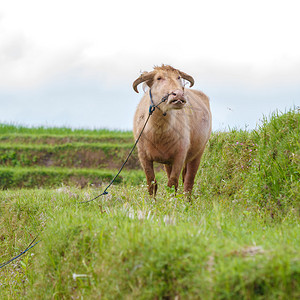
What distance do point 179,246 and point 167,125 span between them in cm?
290

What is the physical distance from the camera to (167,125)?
5.82 metres

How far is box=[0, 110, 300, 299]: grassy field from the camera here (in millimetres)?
2764

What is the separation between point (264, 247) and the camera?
302 cm

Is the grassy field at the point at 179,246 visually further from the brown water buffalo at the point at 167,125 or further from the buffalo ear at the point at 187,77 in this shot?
the buffalo ear at the point at 187,77

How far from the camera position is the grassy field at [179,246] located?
2.76 metres

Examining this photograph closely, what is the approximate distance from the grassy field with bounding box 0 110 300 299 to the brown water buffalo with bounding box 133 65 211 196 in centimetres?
58

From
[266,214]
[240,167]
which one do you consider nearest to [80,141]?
[240,167]

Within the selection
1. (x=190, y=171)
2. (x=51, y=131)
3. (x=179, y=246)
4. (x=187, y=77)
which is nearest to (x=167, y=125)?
(x=187, y=77)

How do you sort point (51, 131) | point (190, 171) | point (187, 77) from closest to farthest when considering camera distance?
point (187, 77)
point (190, 171)
point (51, 131)

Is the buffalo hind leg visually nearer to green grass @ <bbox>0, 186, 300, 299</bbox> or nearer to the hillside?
the hillside

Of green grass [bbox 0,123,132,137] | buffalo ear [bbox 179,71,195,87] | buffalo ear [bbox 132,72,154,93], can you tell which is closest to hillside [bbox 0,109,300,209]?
green grass [bbox 0,123,132,137]

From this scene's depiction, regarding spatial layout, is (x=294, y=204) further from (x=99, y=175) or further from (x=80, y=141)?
(x=80, y=141)

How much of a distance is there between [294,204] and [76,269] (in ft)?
8.46

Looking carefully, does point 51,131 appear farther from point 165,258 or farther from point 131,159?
point 165,258
